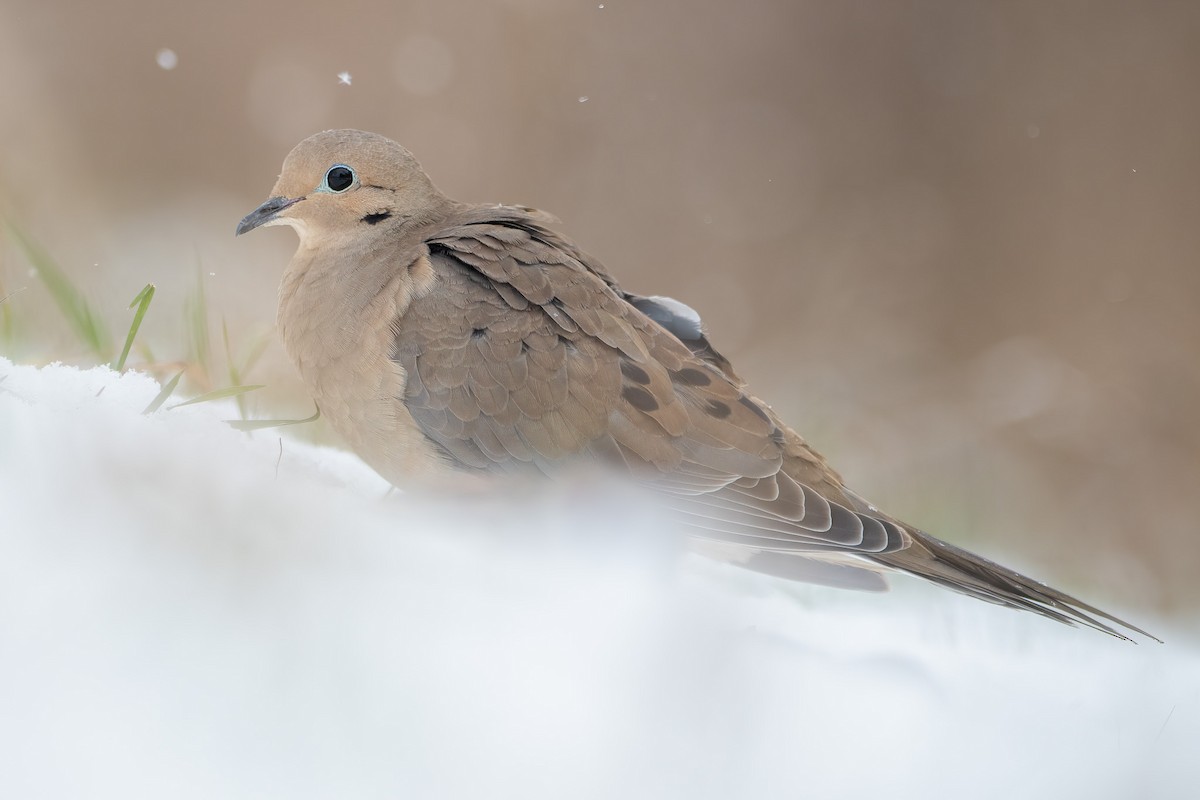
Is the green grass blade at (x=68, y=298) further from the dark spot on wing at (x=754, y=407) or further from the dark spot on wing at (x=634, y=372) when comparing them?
the dark spot on wing at (x=754, y=407)

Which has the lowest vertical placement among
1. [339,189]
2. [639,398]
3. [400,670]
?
[400,670]

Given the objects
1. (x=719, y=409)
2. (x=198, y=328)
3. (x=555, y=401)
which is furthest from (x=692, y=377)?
(x=198, y=328)

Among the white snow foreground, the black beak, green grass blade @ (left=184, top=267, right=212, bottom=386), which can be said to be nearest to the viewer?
the white snow foreground

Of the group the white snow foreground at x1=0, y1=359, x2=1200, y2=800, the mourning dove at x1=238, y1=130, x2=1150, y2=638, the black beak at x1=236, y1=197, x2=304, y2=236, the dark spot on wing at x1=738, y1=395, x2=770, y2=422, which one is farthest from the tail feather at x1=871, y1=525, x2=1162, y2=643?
the black beak at x1=236, y1=197, x2=304, y2=236

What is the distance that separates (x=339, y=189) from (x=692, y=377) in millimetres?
749

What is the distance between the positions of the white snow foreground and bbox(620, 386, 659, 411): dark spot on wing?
27 centimetres

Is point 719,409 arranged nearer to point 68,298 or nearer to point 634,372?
point 634,372

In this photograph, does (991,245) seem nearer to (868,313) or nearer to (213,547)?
(868,313)

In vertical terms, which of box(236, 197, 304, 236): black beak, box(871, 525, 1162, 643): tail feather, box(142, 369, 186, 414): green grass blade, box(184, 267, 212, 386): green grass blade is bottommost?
box(142, 369, 186, 414): green grass blade

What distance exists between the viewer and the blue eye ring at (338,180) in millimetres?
1864

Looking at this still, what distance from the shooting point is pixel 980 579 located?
147 centimetres

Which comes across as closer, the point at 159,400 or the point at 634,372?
the point at 159,400

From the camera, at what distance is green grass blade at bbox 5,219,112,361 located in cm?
177

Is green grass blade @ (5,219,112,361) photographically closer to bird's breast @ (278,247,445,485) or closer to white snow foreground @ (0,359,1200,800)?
bird's breast @ (278,247,445,485)
